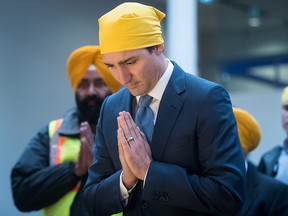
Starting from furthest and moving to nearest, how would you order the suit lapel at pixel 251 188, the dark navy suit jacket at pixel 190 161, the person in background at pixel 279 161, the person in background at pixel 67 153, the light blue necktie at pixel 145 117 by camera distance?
the person in background at pixel 279 161 < the person in background at pixel 67 153 < the suit lapel at pixel 251 188 < the light blue necktie at pixel 145 117 < the dark navy suit jacket at pixel 190 161

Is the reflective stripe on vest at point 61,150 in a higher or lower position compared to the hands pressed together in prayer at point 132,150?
lower

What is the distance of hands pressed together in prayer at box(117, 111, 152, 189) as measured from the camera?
162cm

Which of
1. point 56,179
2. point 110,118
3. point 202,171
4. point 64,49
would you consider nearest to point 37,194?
point 56,179

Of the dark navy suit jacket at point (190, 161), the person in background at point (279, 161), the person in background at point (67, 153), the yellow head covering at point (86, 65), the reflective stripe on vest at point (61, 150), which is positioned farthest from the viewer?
the person in background at point (279, 161)

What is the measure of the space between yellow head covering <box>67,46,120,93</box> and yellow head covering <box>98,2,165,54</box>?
1094 mm

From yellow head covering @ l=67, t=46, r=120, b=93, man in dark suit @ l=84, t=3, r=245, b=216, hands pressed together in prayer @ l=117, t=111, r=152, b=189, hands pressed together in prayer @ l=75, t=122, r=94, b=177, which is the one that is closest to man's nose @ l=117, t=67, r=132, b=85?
man in dark suit @ l=84, t=3, r=245, b=216

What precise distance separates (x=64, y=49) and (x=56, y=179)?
5.35 ft

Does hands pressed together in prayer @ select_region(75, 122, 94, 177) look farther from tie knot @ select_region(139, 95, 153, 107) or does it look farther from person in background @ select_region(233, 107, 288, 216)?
tie knot @ select_region(139, 95, 153, 107)

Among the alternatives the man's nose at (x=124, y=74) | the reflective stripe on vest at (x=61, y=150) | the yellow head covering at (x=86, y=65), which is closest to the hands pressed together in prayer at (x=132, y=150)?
the man's nose at (x=124, y=74)

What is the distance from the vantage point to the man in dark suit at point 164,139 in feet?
5.18

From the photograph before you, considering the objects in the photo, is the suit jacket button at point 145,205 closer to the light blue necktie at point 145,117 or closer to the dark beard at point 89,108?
the light blue necktie at point 145,117

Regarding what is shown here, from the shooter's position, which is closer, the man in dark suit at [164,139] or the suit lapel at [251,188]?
the man in dark suit at [164,139]

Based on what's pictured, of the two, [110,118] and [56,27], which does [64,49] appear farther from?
[110,118]

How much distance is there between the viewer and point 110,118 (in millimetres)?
1780
